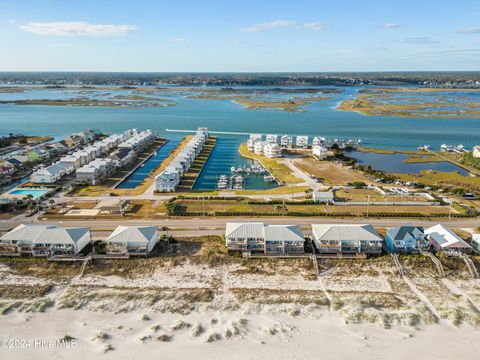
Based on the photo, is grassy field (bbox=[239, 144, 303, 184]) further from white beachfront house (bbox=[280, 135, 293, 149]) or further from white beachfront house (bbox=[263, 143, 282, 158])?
white beachfront house (bbox=[280, 135, 293, 149])

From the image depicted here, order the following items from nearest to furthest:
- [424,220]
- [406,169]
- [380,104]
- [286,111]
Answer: [424,220] < [406,169] < [286,111] < [380,104]

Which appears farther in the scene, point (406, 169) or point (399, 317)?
point (406, 169)

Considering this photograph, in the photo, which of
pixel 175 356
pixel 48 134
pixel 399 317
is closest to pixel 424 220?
pixel 399 317

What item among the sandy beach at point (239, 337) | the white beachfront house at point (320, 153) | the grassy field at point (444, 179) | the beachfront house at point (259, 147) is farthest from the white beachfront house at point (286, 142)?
the sandy beach at point (239, 337)

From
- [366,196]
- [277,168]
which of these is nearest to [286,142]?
[277,168]

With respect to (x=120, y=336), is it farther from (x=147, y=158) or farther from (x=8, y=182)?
(x=147, y=158)

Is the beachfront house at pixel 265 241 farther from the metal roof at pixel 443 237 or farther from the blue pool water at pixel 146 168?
the blue pool water at pixel 146 168
